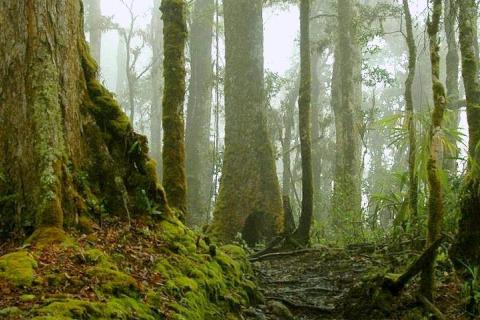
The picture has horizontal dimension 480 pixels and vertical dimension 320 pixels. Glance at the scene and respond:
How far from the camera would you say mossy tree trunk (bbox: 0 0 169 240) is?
4961mm

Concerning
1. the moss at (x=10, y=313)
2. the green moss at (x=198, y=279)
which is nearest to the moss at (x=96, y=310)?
the moss at (x=10, y=313)

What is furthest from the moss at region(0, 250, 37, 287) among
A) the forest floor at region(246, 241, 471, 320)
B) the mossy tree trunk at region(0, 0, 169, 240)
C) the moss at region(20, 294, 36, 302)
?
the forest floor at region(246, 241, 471, 320)

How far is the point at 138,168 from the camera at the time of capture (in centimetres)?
621

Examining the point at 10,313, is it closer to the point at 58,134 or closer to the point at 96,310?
Result: the point at 96,310

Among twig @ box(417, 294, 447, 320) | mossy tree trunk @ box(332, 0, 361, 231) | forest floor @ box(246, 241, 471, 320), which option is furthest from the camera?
mossy tree trunk @ box(332, 0, 361, 231)

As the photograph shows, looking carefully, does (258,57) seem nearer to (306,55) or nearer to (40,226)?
(306,55)

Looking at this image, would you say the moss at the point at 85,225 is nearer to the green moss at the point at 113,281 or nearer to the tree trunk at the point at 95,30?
the green moss at the point at 113,281

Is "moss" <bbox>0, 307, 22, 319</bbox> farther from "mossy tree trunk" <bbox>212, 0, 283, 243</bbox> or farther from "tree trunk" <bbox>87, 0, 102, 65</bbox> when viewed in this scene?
"tree trunk" <bbox>87, 0, 102, 65</bbox>

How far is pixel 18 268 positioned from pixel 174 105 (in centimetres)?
375

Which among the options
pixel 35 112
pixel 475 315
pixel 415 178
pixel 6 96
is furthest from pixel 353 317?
pixel 6 96

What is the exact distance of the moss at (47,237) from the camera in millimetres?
4523

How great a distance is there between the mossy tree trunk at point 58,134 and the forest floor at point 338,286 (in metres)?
1.90

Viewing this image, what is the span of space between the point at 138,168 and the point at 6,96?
1.56 meters

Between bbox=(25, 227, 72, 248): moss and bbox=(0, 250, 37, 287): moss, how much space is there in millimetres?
399
